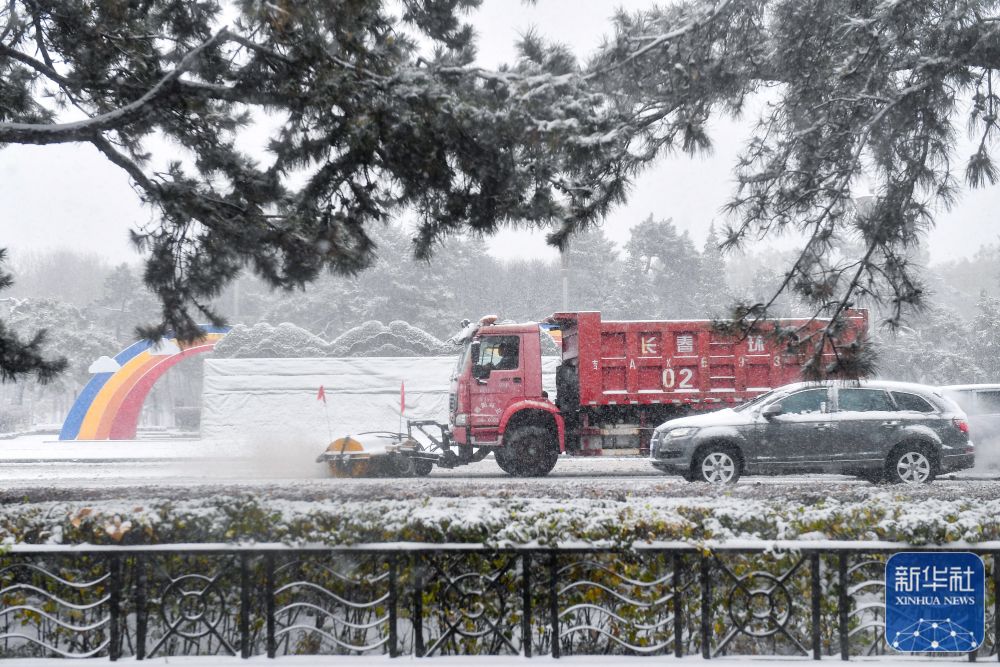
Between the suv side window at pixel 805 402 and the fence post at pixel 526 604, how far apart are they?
26.7ft

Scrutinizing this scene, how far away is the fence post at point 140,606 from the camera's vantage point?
4.51 metres

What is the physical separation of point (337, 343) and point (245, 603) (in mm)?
21679

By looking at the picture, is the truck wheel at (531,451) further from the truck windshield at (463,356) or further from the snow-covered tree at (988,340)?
the snow-covered tree at (988,340)

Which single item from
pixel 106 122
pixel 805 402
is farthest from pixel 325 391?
pixel 106 122

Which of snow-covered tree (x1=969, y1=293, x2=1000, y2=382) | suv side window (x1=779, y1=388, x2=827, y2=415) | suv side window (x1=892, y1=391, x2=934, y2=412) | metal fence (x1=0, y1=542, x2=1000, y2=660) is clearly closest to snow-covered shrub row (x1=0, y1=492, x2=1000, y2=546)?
metal fence (x1=0, y1=542, x2=1000, y2=660)

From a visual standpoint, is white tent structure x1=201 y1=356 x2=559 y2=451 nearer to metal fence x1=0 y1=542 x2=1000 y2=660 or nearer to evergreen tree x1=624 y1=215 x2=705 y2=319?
evergreen tree x1=624 y1=215 x2=705 y2=319

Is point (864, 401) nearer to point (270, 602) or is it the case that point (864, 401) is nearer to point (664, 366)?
point (664, 366)

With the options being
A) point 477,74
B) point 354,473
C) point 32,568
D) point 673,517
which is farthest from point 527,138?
point 354,473

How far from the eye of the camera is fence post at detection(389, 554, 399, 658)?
4.48 m

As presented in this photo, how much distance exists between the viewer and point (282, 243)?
6273 millimetres

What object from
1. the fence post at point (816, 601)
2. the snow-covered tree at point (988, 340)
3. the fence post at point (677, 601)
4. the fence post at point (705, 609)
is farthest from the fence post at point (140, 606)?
the snow-covered tree at point (988, 340)

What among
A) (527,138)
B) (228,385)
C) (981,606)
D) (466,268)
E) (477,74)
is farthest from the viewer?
(466,268)

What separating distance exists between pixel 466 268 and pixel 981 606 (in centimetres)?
3797

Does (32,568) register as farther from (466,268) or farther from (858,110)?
(466,268)
